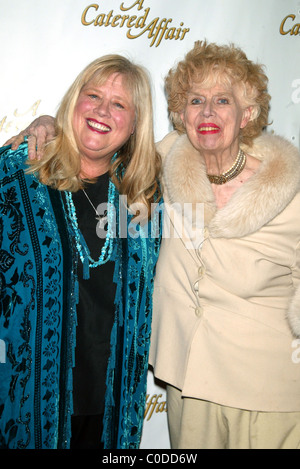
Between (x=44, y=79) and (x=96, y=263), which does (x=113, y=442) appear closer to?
(x=96, y=263)

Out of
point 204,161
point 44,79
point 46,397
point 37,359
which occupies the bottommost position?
point 46,397

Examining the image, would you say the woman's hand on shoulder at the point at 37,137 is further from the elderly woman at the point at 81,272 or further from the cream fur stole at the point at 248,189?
the cream fur stole at the point at 248,189

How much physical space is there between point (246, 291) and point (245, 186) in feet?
1.45

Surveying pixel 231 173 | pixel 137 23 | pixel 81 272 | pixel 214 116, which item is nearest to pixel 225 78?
pixel 214 116

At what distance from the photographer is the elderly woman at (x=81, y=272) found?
1743 mm

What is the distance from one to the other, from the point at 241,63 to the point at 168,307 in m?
1.13

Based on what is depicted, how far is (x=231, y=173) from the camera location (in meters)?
2.05

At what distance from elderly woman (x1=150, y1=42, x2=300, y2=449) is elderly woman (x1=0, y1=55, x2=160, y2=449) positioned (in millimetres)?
189

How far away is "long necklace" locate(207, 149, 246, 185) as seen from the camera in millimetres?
2055

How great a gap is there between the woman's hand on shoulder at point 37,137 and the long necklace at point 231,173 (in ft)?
2.42

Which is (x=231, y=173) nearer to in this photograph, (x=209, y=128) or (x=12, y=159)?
(x=209, y=128)

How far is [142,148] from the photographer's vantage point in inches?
84.1

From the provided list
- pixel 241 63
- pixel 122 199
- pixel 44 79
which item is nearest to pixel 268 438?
pixel 122 199

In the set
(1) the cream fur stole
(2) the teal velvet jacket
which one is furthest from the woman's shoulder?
(1) the cream fur stole
